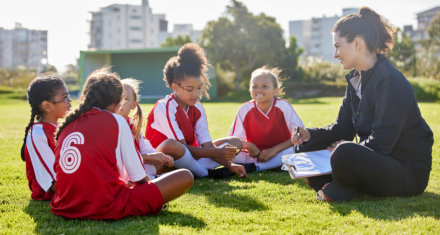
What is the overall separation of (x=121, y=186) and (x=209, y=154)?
179cm

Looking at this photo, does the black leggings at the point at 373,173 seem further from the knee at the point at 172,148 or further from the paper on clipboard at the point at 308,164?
the knee at the point at 172,148

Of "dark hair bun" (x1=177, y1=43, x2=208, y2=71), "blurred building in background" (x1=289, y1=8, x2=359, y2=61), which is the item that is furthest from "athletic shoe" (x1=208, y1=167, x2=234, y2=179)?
"blurred building in background" (x1=289, y1=8, x2=359, y2=61)

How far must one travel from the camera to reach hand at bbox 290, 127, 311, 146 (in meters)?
3.88

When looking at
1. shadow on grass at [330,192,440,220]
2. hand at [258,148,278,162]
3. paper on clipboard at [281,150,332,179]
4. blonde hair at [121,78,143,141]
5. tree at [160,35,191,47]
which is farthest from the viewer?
tree at [160,35,191,47]

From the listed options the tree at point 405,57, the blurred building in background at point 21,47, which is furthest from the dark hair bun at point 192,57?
the blurred building in background at point 21,47

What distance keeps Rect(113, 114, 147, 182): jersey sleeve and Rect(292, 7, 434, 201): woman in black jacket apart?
4.66 feet

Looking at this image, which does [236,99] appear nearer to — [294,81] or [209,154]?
[294,81]

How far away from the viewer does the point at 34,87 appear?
3.53 metres

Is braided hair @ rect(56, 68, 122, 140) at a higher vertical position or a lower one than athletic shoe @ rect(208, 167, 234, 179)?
higher

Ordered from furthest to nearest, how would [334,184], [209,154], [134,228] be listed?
1. [209,154]
2. [334,184]
3. [134,228]

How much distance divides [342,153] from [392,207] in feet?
1.72

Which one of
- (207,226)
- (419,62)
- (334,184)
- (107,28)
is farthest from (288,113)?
(107,28)

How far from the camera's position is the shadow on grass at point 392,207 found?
9.88 feet

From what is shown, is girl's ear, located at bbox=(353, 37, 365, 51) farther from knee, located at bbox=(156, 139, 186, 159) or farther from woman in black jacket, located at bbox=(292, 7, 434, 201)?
knee, located at bbox=(156, 139, 186, 159)
